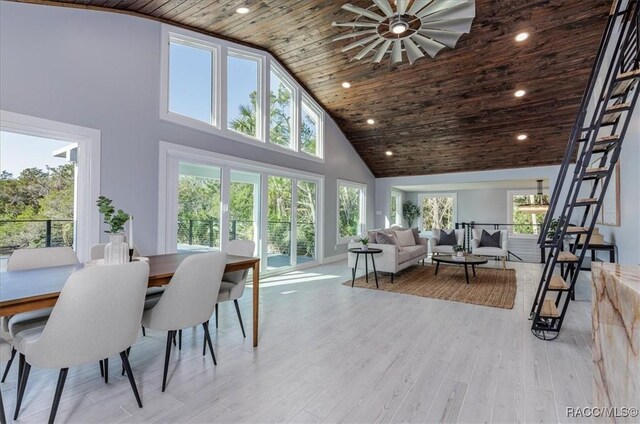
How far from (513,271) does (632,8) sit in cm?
457

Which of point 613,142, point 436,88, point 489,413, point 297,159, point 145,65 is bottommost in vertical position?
point 489,413

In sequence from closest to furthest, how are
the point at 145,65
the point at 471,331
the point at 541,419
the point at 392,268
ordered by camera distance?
the point at 541,419, the point at 471,331, the point at 145,65, the point at 392,268

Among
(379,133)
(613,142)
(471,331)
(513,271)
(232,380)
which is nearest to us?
(232,380)

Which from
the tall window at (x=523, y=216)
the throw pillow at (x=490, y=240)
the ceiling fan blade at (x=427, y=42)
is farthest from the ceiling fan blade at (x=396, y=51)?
the tall window at (x=523, y=216)

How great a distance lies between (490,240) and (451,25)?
519 centimetres

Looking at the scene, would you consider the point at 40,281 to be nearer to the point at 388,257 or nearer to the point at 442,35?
the point at 442,35

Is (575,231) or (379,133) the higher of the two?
(379,133)

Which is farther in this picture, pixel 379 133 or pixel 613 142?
pixel 379 133

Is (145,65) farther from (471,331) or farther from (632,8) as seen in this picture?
(632,8)

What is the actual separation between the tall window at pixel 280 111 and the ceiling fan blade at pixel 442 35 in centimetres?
325

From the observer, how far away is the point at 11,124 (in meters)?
2.83

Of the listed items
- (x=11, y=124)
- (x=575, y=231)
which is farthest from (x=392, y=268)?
(x=11, y=124)

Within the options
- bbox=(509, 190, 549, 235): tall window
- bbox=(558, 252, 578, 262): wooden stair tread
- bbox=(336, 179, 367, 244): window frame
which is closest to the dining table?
bbox=(558, 252, 578, 262): wooden stair tread

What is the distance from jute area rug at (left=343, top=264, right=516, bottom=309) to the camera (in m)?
4.23
